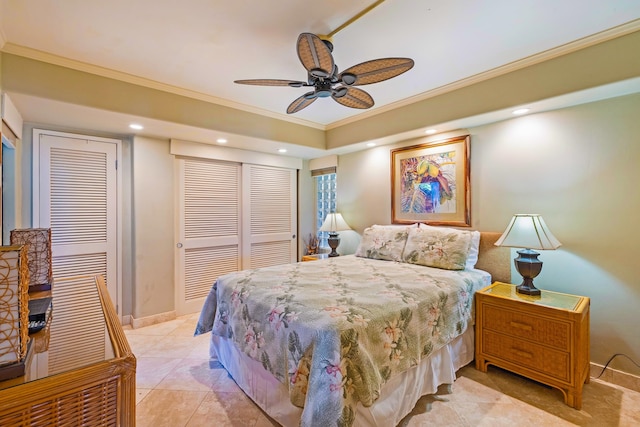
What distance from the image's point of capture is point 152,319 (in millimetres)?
3258

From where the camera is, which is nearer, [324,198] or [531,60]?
[531,60]

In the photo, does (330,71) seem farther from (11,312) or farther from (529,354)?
(529,354)

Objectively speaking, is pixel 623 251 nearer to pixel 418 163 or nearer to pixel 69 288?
pixel 418 163

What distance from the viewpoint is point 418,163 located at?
→ 11.1 feet

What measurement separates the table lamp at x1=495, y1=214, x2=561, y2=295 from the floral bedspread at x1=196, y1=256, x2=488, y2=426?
35 centimetres

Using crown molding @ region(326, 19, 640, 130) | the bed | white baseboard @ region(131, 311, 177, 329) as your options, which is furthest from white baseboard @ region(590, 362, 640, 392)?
white baseboard @ region(131, 311, 177, 329)

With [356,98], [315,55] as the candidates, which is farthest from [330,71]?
[356,98]

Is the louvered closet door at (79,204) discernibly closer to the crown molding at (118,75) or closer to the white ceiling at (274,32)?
the white ceiling at (274,32)

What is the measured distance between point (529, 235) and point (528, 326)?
0.69 m

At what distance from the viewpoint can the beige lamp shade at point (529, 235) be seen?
7.16ft

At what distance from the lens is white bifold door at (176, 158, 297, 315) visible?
355cm

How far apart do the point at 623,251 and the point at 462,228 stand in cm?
119

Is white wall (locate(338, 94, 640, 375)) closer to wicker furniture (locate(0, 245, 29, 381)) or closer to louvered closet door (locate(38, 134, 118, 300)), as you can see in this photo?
wicker furniture (locate(0, 245, 29, 381))

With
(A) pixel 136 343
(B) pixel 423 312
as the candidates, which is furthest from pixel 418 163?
(A) pixel 136 343
